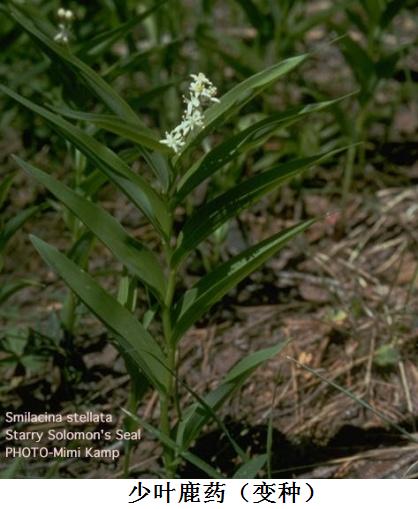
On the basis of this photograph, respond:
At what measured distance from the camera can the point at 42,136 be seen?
276cm

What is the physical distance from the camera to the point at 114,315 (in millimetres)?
1586

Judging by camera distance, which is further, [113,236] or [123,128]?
[113,236]

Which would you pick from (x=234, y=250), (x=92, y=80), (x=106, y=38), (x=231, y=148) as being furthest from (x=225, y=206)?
(x=234, y=250)

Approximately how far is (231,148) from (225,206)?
0.11m

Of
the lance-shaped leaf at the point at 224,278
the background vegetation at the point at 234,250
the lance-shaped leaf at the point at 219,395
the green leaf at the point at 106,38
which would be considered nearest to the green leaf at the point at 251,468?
the background vegetation at the point at 234,250

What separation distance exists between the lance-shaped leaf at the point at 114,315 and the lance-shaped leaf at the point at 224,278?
0.20ft

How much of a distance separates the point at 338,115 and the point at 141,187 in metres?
1.07

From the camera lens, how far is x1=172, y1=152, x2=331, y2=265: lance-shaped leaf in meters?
1.60

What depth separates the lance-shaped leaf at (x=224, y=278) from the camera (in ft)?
5.16

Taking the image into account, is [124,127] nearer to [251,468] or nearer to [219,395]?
[219,395]

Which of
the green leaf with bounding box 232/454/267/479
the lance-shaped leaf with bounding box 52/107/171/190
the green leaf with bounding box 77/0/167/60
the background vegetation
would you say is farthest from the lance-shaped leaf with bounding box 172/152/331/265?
the green leaf with bounding box 77/0/167/60

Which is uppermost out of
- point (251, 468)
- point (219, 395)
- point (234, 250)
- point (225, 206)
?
point (234, 250)

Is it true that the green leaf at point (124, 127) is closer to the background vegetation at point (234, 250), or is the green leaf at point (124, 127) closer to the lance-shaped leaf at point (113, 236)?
the background vegetation at point (234, 250)

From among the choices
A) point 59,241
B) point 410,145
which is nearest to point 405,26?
point 410,145
